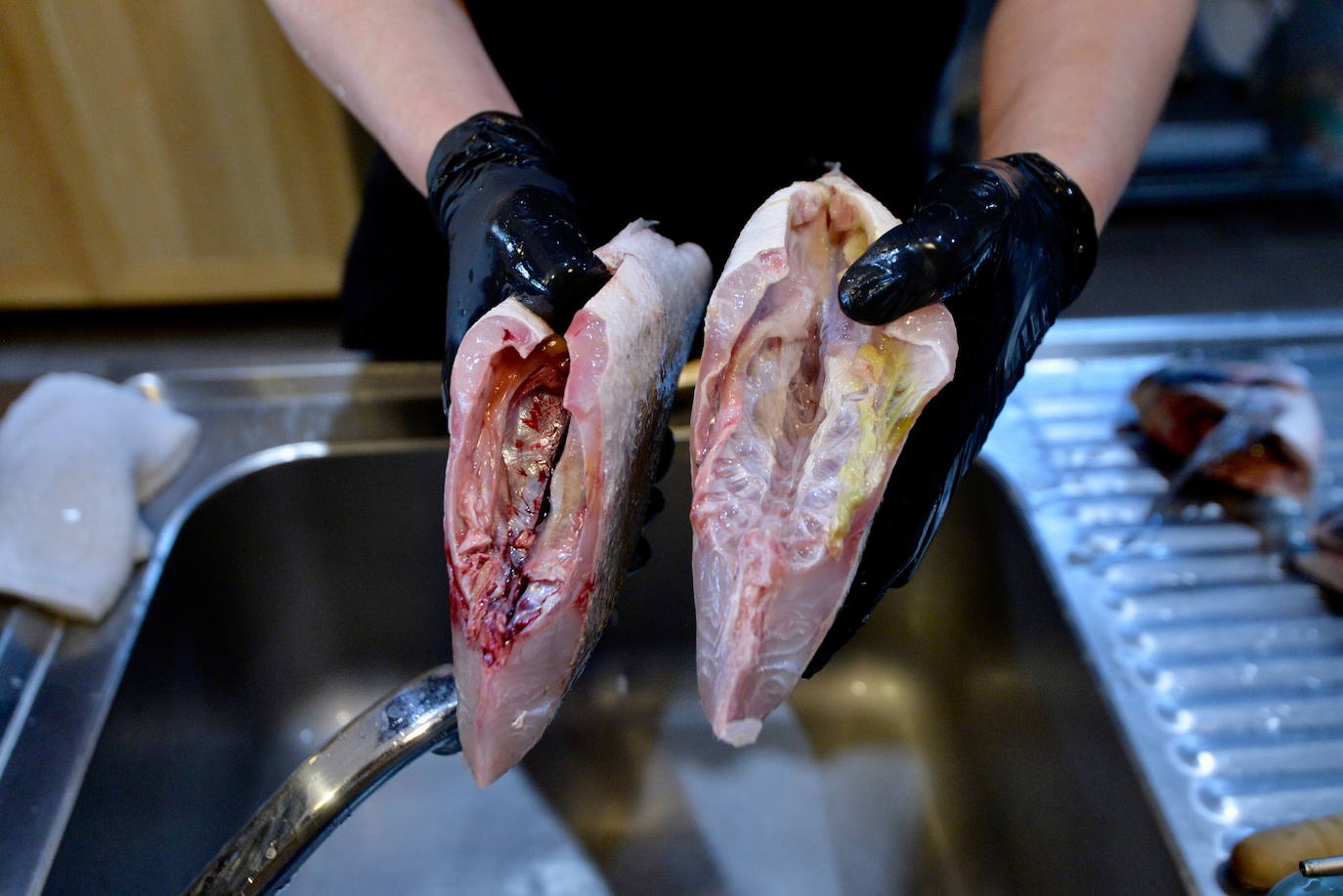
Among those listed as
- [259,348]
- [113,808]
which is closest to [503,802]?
[113,808]

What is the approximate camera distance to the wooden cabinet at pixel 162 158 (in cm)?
165

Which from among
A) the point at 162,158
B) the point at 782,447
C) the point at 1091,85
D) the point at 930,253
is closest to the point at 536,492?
the point at 782,447

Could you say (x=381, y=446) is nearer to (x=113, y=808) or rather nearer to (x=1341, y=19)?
(x=113, y=808)

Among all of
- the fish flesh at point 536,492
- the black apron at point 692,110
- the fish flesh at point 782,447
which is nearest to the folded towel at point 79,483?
the black apron at point 692,110

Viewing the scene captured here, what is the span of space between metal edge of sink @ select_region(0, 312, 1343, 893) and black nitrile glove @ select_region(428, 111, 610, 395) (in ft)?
1.01

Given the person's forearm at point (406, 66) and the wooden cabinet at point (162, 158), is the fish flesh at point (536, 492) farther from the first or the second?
the wooden cabinet at point (162, 158)

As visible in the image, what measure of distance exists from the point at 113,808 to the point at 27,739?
0.08m

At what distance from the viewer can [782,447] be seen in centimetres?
54

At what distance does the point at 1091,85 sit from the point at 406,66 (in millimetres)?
618

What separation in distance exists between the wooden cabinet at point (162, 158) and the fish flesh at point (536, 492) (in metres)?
1.43

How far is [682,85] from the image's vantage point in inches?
42.1

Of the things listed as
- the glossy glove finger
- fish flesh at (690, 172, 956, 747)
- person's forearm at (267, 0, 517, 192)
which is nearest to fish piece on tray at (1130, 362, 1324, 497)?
the glossy glove finger

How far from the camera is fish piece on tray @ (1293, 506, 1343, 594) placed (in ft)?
2.81

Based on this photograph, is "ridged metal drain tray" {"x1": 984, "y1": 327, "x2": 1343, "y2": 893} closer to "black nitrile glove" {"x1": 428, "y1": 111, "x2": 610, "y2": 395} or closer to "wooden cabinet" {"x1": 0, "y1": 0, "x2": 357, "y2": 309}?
"black nitrile glove" {"x1": 428, "y1": 111, "x2": 610, "y2": 395}
